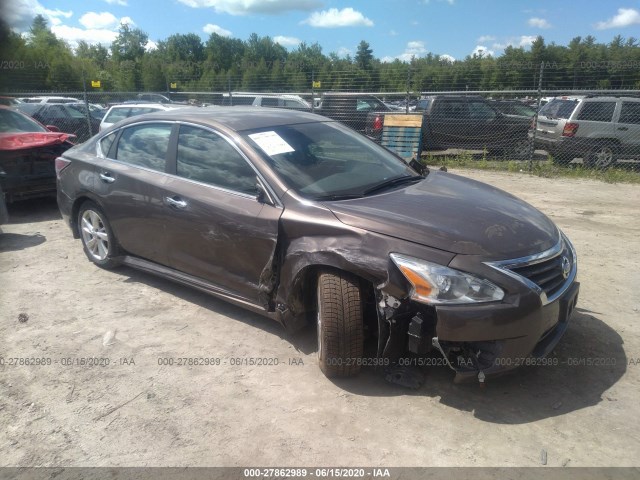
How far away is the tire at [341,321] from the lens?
10.0 feet

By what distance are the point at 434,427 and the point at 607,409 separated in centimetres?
104

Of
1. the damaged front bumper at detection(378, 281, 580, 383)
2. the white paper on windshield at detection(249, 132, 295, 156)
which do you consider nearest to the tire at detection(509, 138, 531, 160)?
the white paper on windshield at detection(249, 132, 295, 156)

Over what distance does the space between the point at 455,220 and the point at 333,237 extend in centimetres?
76

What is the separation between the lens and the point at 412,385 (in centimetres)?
313

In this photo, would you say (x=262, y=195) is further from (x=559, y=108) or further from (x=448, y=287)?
(x=559, y=108)

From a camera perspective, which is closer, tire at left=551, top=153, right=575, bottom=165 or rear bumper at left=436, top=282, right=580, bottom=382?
rear bumper at left=436, top=282, right=580, bottom=382

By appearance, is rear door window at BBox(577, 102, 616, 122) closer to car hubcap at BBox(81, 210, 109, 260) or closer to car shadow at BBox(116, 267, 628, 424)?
car shadow at BBox(116, 267, 628, 424)

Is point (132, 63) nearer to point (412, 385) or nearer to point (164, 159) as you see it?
point (164, 159)

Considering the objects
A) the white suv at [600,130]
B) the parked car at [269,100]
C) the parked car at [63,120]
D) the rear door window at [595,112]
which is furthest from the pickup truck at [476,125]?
the parked car at [63,120]

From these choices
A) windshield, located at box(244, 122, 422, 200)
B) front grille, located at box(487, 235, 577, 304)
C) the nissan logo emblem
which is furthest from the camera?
windshield, located at box(244, 122, 422, 200)

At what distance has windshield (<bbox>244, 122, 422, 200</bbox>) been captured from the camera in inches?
142

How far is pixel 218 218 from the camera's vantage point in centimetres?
371

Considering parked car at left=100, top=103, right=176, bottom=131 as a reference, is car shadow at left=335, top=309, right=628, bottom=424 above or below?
below

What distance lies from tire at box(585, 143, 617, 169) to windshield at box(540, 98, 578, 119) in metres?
0.98
